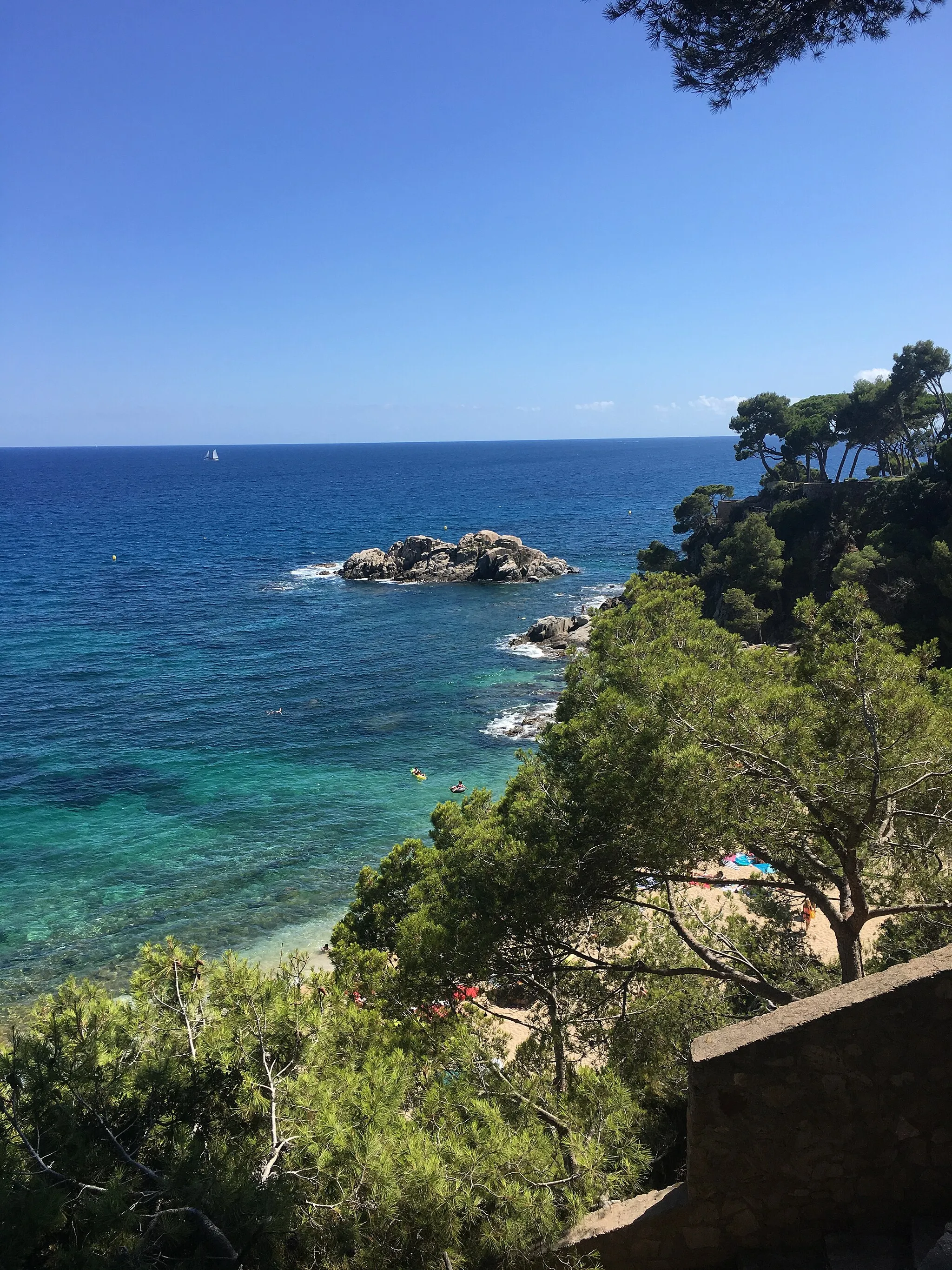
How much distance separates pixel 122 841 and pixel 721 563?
3289 centimetres

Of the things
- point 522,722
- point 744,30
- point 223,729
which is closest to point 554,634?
point 522,722

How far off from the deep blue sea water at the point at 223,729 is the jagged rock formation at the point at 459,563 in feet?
7.58

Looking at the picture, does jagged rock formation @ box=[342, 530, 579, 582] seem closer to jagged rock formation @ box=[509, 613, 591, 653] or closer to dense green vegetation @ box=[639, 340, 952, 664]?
dense green vegetation @ box=[639, 340, 952, 664]

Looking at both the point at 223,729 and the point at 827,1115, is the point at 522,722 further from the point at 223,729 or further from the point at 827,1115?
the point at 827,1115

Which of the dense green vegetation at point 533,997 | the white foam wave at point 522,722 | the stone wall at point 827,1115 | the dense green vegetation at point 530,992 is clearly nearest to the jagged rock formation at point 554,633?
the white foam wave at point 522,722

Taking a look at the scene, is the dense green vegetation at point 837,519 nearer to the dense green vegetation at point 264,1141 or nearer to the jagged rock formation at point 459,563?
the jagged rock formation at point 459,563

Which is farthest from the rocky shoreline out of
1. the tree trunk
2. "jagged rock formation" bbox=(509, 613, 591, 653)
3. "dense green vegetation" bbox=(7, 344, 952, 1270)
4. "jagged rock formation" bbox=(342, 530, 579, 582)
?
the tree trunk

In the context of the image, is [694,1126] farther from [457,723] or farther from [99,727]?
[99,727]

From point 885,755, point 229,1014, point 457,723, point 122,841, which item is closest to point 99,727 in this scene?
point 122,841

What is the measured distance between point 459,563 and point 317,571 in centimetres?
1250

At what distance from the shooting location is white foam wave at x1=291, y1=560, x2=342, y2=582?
6656cm

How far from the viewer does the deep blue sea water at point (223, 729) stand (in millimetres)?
22141

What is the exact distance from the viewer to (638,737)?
7.84 metres

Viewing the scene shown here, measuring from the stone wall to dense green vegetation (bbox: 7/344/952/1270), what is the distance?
1152 millimetres
